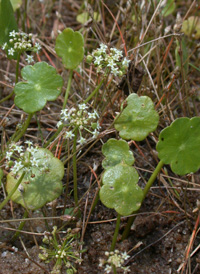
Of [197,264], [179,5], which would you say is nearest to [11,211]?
[197,264]

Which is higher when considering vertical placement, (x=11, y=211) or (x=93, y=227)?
(x=11, y=211)

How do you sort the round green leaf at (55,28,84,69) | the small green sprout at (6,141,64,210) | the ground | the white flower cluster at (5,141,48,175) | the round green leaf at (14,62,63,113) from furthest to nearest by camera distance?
the round green leaf at (55,28,84,69)
the ground
the round green leaf at (14,62,63,113)
the small green sprout at (6,141,64,210)
the white flower cluster at (5,141,48,175)

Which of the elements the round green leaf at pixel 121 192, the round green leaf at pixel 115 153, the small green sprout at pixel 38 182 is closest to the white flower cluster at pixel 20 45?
the small green sprout at pixel 38 182

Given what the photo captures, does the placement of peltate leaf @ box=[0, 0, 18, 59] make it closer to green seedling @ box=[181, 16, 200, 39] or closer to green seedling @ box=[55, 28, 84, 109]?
green seedling @ box=[55, 28, 84, 109]

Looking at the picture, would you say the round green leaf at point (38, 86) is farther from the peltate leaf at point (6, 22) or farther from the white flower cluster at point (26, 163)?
the peltate leaf at point (6, 22)

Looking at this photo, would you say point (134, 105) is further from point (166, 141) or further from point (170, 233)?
point (170, 233)

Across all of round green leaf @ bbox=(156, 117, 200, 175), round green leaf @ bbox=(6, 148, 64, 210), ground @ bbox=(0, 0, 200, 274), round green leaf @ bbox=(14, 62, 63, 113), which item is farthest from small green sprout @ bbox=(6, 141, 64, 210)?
round green leaf @ bbox=(156, 117, 200, 175)
